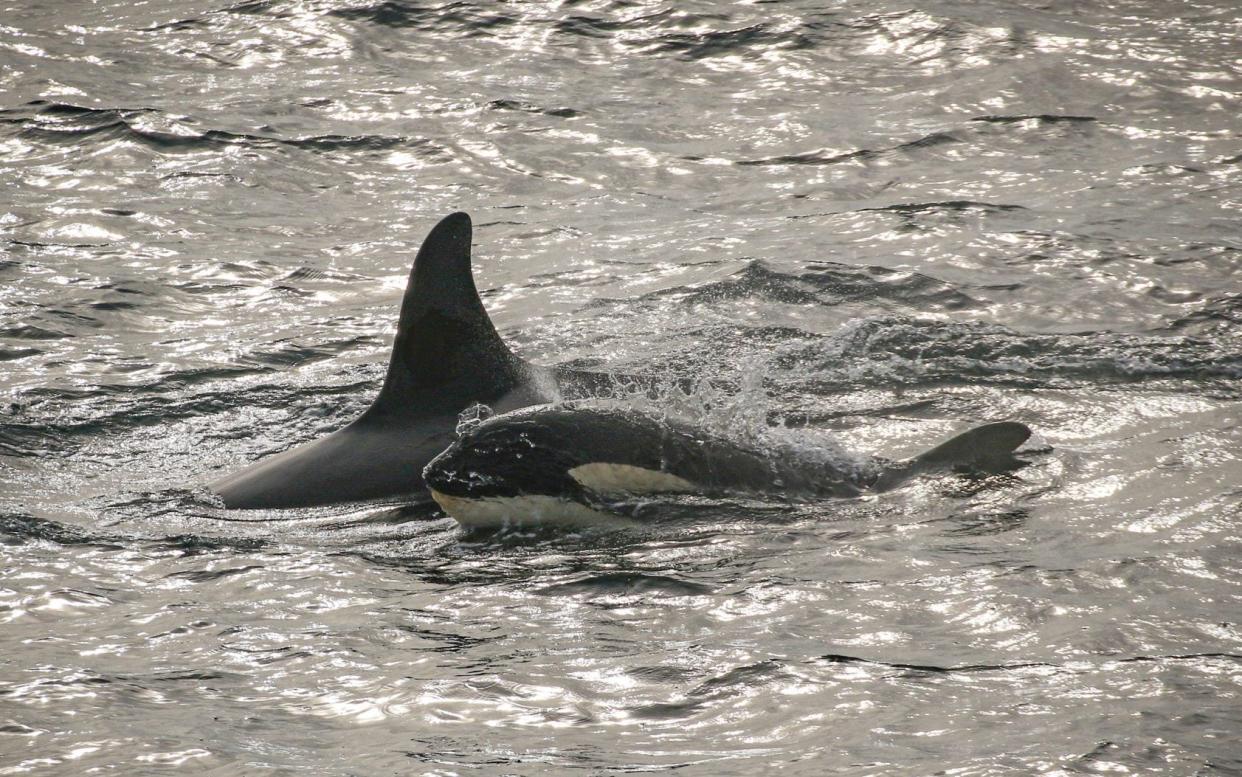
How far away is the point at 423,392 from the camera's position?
8.14 m

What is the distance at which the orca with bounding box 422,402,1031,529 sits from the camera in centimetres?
680

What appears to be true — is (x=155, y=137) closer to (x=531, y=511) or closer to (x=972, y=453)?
(x=531, y=511)

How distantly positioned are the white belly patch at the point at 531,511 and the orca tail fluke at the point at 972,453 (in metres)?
1.48

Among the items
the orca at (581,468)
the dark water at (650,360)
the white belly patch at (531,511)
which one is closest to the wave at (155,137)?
the dark water at (650,360)

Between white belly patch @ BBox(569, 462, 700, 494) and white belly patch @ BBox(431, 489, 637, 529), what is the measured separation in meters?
0.11

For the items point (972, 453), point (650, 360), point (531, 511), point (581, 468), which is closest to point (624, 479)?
point (581, 468)

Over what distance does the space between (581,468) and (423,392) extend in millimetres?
1596

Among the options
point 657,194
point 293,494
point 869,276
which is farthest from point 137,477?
point 657,194

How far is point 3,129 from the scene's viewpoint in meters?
16.9

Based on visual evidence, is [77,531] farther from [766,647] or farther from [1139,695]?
[1139,695]

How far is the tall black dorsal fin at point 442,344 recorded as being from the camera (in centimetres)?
813

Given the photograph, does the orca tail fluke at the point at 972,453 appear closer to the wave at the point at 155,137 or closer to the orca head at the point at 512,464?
the orca head at the point at 512,464

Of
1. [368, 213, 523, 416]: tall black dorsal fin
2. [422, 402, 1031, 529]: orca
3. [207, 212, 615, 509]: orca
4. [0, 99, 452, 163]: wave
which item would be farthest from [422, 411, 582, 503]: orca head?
[0, 99, 452, 163]: wave

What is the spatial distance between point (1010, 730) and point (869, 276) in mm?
8221
